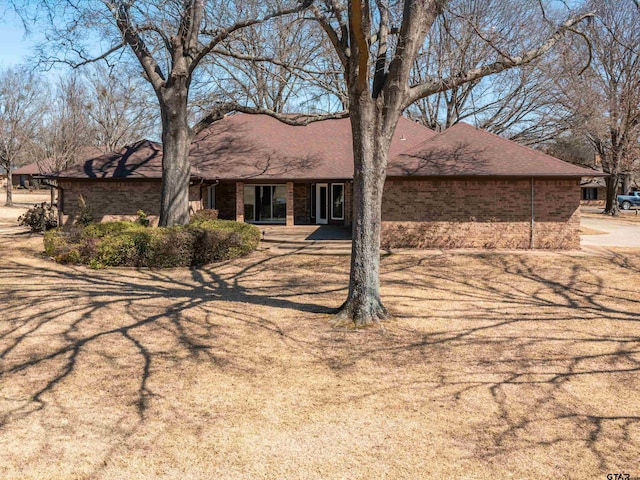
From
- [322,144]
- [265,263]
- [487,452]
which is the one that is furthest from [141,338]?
[322,144]

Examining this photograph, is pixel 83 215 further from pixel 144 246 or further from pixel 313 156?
pixel 313 156

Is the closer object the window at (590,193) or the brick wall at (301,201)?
the brick wall at (301,201)

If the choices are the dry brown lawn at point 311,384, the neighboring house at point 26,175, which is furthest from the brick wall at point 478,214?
the neighboring house at point 26,175

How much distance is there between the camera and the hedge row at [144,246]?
15.5m

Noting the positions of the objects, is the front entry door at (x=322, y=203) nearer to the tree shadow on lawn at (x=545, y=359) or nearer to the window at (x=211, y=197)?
the window at (x=211, y=197)

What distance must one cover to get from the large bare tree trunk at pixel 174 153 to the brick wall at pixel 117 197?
534cm

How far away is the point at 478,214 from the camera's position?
19.3 metres

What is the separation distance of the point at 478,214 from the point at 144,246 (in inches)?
448

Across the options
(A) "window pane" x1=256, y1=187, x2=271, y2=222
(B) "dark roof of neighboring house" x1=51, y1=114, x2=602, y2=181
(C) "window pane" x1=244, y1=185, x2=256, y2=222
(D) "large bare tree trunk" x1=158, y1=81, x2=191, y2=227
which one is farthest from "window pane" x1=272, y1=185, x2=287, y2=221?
(D) "large bare tree trunk" x1=158, y1=81, x2=191, y2=227

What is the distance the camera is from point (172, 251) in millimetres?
15586

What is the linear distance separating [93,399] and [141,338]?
238 centimetres

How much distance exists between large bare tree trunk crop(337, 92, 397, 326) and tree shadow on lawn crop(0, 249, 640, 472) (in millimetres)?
572

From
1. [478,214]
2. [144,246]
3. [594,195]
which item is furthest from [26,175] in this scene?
[594,195]

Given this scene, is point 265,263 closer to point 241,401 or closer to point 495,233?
point 495,233
